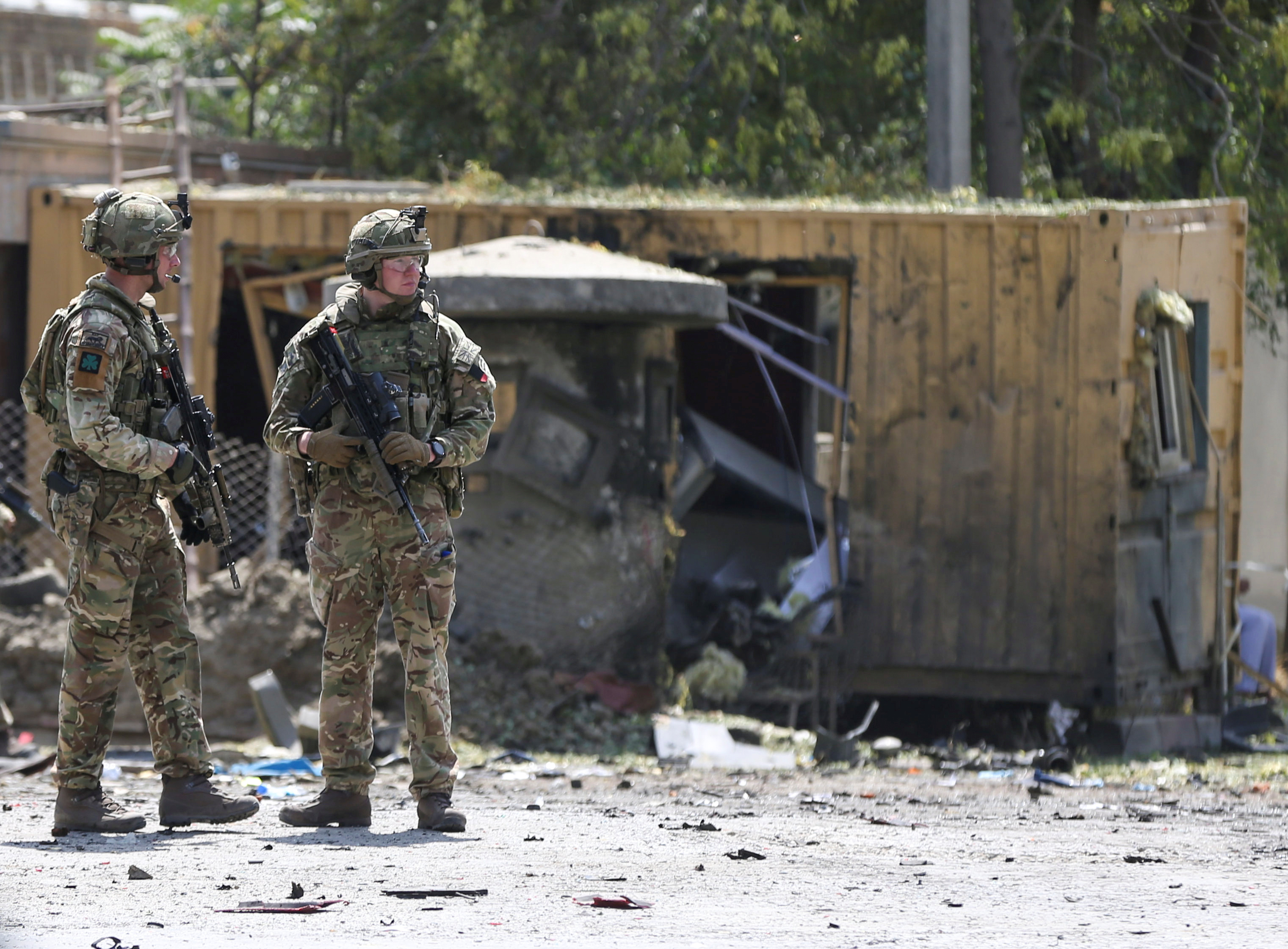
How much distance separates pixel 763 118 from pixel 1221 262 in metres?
5.24

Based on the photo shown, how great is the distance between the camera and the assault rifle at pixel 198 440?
5.37 meters

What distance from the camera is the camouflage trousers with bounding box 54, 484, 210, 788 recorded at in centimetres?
525

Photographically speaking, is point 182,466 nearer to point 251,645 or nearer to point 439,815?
point 439,815

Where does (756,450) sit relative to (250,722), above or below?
above

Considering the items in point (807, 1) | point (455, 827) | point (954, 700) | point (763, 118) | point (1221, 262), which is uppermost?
point (807, 1)

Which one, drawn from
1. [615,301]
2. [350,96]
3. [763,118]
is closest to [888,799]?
[615,301]

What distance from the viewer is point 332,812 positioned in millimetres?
5477

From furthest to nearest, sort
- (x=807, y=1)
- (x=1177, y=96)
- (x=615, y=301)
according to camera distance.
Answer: (x=807, y=1), (x=1177, y=96), (x=615, y=301)

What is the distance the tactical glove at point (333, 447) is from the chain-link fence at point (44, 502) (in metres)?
5.11

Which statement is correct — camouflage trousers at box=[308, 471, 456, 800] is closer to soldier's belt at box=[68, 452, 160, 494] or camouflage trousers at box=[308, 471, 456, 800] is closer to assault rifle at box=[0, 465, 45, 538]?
soldier's belt at box=[68, 452, 160, 494]

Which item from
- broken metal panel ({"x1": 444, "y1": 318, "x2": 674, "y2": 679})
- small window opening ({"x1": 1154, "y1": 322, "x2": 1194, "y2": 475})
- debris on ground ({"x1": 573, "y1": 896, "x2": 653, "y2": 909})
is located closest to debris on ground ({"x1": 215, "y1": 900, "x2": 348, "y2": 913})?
debris on ground ({"x1": 573, "y1": 896, "x2": 653, "y2": 909})

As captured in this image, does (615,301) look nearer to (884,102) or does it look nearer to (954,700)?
(954,700)

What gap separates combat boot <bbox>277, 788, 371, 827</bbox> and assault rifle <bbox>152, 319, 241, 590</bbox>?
2.44 feet

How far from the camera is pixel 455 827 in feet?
17.8
